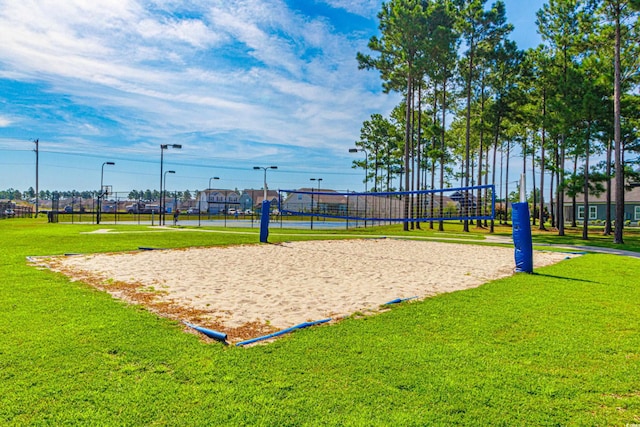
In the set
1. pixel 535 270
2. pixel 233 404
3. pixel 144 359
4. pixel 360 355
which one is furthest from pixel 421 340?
pixel 535 270

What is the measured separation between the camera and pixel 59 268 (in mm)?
7684

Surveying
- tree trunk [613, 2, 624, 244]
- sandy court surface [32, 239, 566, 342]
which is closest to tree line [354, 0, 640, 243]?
tree trunk [613, 2, 624, 244]

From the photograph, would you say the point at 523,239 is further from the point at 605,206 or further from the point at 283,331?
the point at 605,206

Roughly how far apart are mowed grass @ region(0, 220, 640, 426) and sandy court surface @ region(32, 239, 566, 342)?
57 cm

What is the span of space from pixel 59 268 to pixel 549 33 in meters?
23.8

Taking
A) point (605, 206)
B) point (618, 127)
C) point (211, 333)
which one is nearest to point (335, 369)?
point (211, 333)

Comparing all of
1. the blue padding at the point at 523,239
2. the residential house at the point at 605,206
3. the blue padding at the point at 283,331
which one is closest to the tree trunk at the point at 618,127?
the blue padding at the point at 523,239

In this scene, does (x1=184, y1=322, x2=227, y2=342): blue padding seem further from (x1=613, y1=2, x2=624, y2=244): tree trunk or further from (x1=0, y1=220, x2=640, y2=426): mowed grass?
(x1=613, y1=2, x2=624, y2=244): tree trunk

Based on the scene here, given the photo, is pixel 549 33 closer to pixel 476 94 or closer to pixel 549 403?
pixel 476 94

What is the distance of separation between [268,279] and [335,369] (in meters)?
4.01

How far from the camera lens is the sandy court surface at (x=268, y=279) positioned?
4766mm

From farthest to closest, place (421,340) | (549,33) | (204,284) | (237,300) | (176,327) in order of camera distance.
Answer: (549,33), (204,284), (237,300), (176,327), (421,340)

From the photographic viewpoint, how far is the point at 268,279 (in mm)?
6934

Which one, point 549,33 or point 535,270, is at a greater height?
point 549,33
